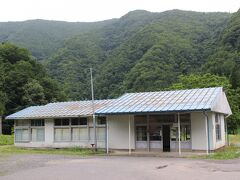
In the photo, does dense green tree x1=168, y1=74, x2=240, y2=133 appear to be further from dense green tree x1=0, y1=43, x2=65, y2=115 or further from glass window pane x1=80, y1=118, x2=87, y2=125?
glass window pane x1=80, y1=118, x2=87, y2=125

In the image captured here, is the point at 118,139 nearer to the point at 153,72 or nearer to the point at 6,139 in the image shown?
the point at 6,139

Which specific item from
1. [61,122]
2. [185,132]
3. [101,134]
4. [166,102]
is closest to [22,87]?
[61,122]

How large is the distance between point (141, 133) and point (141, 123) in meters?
0.73

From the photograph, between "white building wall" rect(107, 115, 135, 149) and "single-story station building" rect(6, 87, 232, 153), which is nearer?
"single-story station building" rect(6, 87, 232, 153)

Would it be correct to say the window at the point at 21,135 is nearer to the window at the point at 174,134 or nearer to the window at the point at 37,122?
Answer: the window at the point at 37,122

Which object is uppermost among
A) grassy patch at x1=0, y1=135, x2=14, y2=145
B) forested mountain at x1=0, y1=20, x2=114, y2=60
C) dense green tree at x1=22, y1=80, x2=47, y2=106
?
forested mountain at x1=0, y1=20, x2=114, y2=60

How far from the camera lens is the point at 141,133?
25.5 metres

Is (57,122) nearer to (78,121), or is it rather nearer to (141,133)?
(78,121)

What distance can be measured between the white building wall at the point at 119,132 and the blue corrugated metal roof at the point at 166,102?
1.08 m

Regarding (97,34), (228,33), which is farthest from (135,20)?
(228,33)

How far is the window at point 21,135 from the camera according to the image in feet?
103

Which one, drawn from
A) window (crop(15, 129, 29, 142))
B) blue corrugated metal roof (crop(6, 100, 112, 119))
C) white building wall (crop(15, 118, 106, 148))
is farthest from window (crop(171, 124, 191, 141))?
window (crop(15, 129, 29, 142))

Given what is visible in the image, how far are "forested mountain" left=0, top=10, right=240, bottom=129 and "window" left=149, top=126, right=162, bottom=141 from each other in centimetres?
2338

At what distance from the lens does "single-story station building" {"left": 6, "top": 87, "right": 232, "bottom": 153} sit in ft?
76.8
